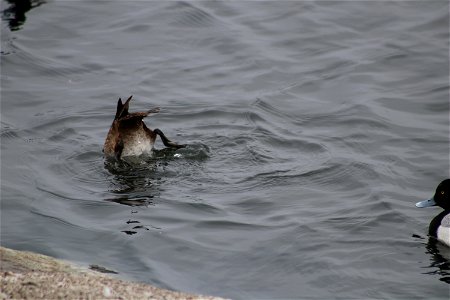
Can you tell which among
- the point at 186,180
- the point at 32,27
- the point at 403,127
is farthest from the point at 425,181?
the point at 32,27

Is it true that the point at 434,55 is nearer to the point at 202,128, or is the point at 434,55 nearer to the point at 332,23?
the point at 332,23

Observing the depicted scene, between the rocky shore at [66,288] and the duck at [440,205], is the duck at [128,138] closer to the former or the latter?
the duck at [440,205]

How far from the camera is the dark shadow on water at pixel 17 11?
51.0 ft

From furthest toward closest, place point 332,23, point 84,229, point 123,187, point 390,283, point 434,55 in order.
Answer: point 332,23 → point 434,55 → point 123,187 → point 84,229 → point 390,283

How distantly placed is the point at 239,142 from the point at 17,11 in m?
6.52

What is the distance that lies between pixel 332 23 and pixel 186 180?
6.28 meters

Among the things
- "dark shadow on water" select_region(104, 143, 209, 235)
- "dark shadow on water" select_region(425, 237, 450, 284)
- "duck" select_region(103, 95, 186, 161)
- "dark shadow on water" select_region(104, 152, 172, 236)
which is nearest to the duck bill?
"dark shadow on water" select_region(425, 237, 450, 284)

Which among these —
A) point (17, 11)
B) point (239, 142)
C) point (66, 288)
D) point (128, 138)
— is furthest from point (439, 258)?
point (17, 11)

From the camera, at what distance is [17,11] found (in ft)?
52.2

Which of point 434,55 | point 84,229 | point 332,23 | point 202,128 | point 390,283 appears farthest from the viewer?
point 332,23

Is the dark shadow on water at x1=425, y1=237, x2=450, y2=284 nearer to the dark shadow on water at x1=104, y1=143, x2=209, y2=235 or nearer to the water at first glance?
the water

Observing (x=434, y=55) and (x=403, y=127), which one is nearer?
(x=403, y=127)

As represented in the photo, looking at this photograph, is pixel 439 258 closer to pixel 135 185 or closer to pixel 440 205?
pixel 440 205

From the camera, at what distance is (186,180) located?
1007 centimetres
